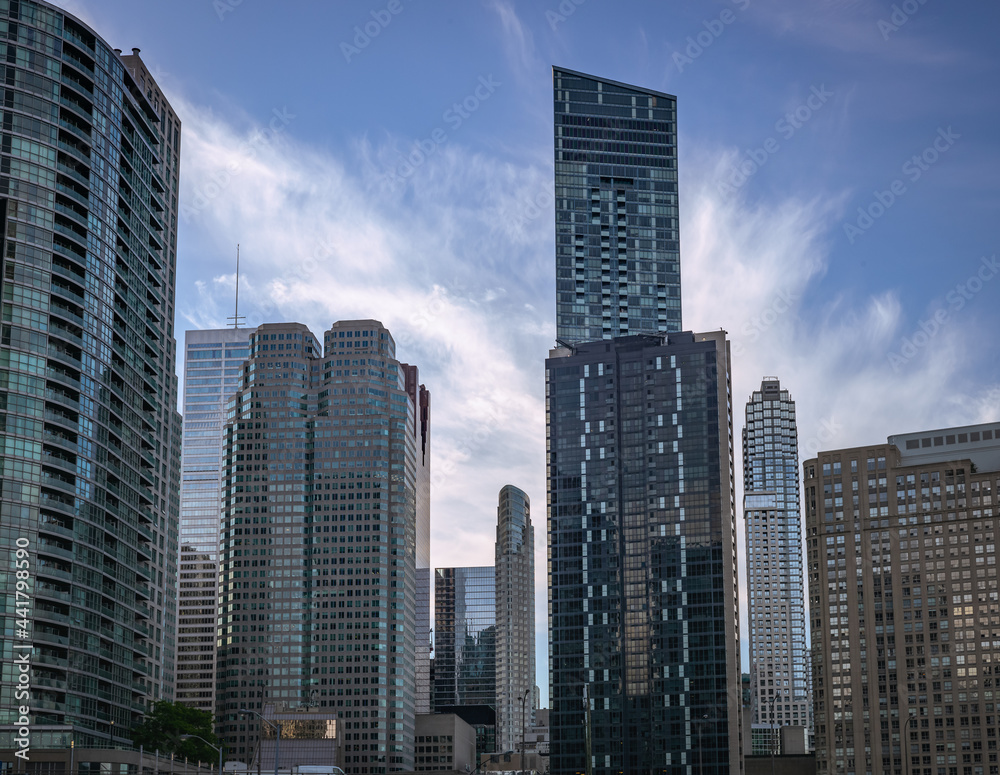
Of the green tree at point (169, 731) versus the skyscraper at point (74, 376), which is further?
the green tree at point (169, 731)

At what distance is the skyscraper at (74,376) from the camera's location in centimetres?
15050

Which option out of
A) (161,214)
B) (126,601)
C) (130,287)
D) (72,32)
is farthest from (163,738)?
(72,32)

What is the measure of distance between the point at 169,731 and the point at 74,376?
178 ft

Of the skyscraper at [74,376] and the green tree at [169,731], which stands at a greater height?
the skyscraper at [74,376]

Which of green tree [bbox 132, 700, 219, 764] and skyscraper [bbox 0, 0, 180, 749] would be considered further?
green tree [bbox 132, 700, 219, 764]

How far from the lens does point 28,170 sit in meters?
156

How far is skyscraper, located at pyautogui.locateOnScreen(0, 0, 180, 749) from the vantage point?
150500mm

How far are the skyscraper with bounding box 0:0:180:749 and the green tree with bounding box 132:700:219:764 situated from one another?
2.95 m

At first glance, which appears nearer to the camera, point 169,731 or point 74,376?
point 74,376

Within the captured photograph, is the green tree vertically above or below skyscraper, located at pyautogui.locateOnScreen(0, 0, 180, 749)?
below

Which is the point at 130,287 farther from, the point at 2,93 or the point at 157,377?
the point at 2,93

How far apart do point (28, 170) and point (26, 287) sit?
14.8 metres

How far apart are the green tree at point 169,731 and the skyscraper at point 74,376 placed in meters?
A: 2.95

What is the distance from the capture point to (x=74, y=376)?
159875mm
